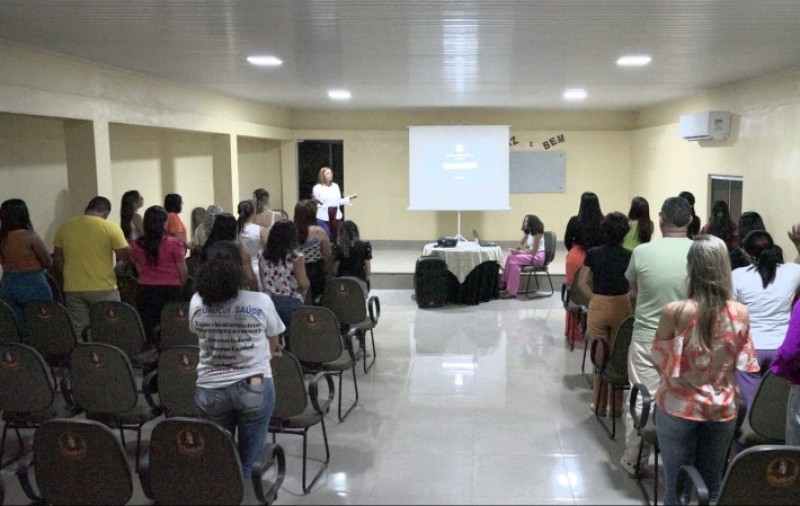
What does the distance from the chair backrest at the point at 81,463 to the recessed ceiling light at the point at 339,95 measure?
695 cm

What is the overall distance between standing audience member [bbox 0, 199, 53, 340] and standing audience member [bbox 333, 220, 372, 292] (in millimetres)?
2295

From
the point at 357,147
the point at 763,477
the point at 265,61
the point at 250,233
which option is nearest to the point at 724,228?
the point at 763,477

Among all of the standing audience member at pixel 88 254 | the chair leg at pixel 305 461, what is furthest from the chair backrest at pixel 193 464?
the standing audience member at pixel 88 254

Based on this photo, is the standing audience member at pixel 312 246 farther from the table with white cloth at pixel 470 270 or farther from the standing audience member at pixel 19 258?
the table with white cloth at pixel 470 270

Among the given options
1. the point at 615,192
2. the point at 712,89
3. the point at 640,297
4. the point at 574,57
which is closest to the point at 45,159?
the point at 574,57

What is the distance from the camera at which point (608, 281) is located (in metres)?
4.02

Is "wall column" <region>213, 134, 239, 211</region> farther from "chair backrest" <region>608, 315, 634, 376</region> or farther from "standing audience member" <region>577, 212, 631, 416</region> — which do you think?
"chair backrest" <region>608, 315, 634, 376</region>

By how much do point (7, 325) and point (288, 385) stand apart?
7.12ft

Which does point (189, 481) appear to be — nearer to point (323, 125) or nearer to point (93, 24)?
point (93, 24)

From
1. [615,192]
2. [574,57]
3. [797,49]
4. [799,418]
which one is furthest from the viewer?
[615,192]

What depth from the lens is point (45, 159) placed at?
21.6 ft

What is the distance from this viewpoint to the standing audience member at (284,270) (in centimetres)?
413

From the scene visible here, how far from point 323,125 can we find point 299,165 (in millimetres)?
947

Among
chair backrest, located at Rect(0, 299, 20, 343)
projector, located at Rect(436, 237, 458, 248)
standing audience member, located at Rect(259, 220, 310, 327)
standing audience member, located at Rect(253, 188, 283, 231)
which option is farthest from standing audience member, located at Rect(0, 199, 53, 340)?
projector, located at Rect(436, 237, 458, 248)
